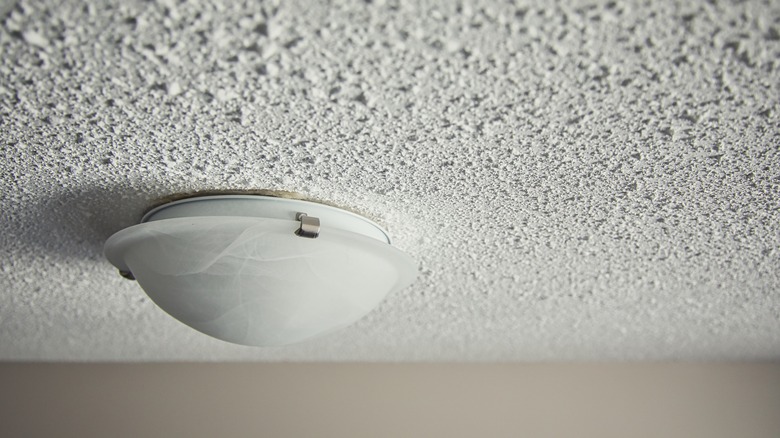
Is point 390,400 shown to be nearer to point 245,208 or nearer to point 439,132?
point 245,208

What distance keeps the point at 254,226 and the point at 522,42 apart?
38cm

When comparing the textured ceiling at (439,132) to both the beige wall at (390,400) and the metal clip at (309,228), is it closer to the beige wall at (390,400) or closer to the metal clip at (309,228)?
the metal clip at (309,228)

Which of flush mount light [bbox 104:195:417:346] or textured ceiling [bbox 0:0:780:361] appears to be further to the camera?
flush mount light [bbox 104:195:417:346]

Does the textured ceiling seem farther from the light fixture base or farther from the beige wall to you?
the beige wall

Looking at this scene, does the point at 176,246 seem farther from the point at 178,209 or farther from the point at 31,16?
the point at 31,16

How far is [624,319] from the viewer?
4.27ft

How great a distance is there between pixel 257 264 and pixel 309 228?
0.08 meters

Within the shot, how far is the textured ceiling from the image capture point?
0.52 meters

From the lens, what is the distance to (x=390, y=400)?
170 cm

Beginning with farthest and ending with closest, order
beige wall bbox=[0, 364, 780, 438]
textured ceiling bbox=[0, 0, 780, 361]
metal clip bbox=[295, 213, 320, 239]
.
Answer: beige wall bbox=[0, 364, 780, 438] < metal clip bbox=[295, 213, 320, 239] < textured ceiling bbox=[0, 0, 780, 361]

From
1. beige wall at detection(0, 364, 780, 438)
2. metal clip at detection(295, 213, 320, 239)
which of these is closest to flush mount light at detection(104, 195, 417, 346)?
metal clip at detection(295, 213, 320, 239)

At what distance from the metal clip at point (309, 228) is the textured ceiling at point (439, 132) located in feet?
0.20

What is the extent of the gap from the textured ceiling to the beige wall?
0.58m

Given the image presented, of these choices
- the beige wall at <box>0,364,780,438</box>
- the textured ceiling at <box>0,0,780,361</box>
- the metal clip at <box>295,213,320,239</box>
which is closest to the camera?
the textured ceiling at <box>0,0,780,361</box>
